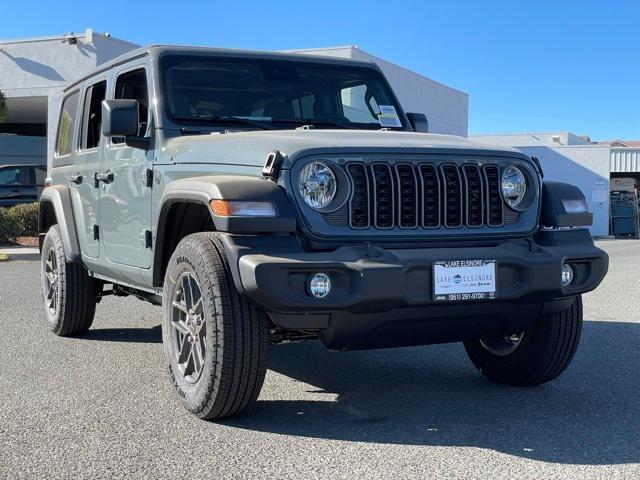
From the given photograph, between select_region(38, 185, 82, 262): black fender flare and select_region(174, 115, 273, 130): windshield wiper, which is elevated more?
select_region(174, 115, 273, 130): windshield wiper

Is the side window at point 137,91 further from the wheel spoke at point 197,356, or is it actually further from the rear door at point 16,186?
the rear door at point 16,186

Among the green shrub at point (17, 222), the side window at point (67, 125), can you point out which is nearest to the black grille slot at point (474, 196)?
the side window at point (67, 125)

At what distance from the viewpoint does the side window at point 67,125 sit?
6.71 m

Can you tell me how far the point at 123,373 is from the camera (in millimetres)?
5336

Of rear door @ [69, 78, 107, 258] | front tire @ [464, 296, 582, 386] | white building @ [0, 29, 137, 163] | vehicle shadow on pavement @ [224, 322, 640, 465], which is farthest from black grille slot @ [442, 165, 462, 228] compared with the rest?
white building @ [0, 29, 137, 163]

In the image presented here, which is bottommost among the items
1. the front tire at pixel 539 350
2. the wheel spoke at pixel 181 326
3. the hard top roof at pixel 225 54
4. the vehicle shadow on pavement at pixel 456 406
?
the vehicle shadow on pavement at pixel 456 406

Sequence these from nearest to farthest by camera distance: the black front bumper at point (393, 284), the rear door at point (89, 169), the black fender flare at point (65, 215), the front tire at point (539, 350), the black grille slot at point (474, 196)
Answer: the black front bumper at point (393, 284) → the black grille slot at point (474, 196) → the front tire at point (539, 350) → the rear door at point (89, 169) → the black fender flare at point (65, 215)

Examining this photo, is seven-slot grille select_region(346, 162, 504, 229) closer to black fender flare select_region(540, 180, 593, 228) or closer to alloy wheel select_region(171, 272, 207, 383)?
black fender flare select_region(540, 180, 593, 228)

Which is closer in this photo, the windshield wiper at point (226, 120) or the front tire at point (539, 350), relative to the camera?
the front tire at point (539, 350)

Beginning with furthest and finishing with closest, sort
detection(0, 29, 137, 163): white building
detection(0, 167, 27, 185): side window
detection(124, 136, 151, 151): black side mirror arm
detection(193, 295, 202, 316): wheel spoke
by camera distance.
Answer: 1. detection(0, 29, 137, 163): white building
2. detection(0, 167, 27, 185): side window
3. detection(124, 136, 151, 151): black side mirror arm
4. detection(193, 295, 202, 316): wheel spoke

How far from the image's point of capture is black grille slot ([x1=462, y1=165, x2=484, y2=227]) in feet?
14.0

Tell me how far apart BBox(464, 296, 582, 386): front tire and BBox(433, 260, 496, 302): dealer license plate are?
2.01 feet

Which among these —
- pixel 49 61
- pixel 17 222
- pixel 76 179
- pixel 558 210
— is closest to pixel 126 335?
pixel 76 179

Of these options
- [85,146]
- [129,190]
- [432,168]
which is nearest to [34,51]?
[85,146]
